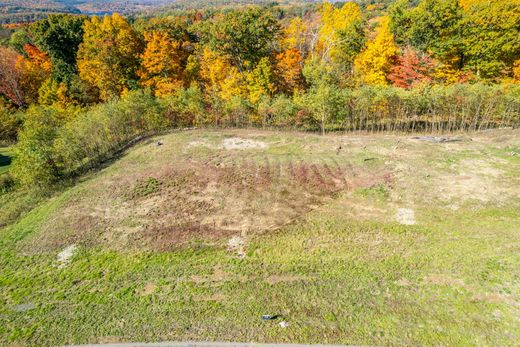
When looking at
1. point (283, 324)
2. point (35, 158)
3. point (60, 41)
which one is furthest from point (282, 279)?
point (60, 41)

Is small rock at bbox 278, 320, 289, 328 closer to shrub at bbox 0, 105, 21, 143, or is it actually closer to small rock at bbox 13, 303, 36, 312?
small rock at bbox 13, 303, 36, 312

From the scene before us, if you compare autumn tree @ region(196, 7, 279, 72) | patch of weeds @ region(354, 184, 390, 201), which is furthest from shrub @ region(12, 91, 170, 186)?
patch of weeds @ region(354, 184, 390, 201)

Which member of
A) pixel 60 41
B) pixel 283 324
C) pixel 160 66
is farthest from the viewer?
pixel 60 41

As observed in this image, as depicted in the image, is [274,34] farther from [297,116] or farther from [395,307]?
[395,307]

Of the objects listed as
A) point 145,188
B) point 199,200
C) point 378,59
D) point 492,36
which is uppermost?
point 492,36

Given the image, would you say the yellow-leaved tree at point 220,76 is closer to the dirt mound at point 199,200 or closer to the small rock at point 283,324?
the dirt mound at point 199,200

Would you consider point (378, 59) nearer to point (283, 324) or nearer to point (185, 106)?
point (185, 106)
